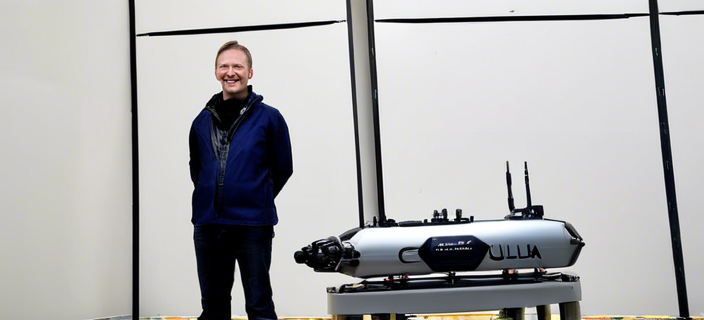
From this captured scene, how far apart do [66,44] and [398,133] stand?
1.60 m

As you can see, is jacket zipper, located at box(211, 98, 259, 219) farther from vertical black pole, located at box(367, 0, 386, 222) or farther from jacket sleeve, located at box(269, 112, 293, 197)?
vertical black pole, located at box(367, 0, 386, 222)

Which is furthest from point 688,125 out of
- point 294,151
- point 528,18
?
point 294,151

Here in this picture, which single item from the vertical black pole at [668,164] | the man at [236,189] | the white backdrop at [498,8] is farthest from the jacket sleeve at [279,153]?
the vertical black pole at [668,164]

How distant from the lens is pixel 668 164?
2998 millimetres

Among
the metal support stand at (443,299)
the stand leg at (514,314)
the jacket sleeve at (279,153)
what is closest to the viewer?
the metal support stand at (443,299)

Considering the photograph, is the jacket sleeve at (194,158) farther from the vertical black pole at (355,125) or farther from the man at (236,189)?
the vertical black pole at (355,125)

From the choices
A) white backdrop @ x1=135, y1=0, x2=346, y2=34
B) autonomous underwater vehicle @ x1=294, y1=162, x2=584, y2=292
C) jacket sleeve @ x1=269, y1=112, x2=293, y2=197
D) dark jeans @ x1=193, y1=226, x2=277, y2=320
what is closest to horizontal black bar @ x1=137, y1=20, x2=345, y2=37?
white backdrop @ x1=135, y1=0, x2=346, y2=34

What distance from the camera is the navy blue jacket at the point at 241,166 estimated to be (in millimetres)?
2004

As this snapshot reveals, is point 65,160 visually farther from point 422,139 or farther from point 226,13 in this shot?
point 422,139

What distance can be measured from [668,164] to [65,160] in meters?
2.79

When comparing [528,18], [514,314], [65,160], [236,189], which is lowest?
[514,314]

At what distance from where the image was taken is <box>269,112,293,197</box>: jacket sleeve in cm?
217

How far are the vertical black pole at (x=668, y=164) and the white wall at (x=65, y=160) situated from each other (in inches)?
104

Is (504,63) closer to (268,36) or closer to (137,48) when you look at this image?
(268,36)
